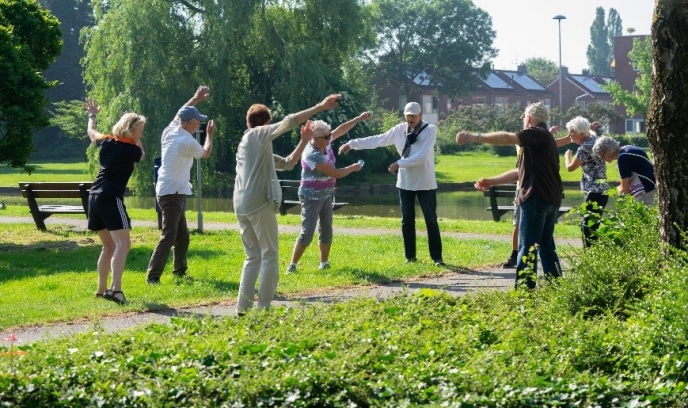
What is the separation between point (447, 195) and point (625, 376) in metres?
35.4

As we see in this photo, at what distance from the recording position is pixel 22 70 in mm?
15242

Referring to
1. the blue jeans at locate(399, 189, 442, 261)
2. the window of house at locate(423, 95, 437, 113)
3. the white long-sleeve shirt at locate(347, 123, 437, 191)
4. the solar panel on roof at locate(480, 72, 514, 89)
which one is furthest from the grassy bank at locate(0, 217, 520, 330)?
the solar panel on roof at locate(480, 72, 514, 89)

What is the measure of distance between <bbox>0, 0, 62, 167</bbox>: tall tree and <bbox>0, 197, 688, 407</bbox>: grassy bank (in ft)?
30.4

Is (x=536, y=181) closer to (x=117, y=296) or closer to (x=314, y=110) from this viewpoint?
(x=314, y=110)

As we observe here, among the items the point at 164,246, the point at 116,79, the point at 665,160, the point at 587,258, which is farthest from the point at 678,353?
the point at 116,79

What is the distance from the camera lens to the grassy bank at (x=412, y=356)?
17.0ft

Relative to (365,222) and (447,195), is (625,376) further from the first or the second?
(447,195)

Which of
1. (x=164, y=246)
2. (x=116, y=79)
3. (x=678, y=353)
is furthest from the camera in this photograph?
(x=116, y=79)

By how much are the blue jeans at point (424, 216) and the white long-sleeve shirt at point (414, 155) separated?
4.4 inches

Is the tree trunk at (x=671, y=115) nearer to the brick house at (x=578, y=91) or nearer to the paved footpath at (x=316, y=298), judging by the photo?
the paved footpath at (x=316, y=298)

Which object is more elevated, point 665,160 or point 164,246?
point 665,160

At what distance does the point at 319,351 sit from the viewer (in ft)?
19.9

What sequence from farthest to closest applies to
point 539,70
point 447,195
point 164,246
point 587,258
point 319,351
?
1. point 539,70
2. point 447,195
3. point 164,246
4. point 587,258
5. point 319,351

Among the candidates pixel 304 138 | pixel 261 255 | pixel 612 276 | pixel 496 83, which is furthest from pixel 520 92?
pixel 612 276
